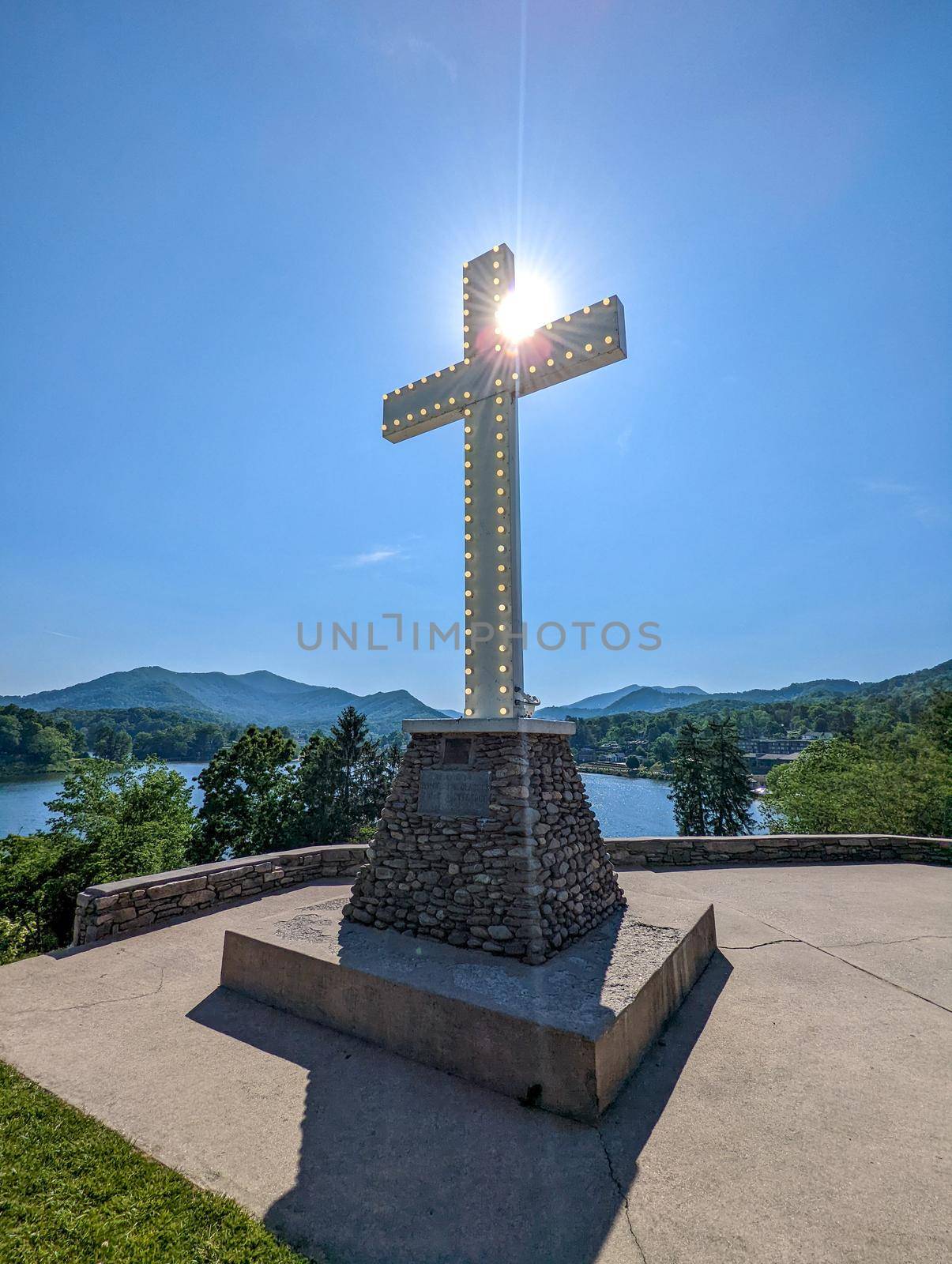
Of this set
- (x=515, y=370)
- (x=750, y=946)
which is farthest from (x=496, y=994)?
(x=515, y=370)

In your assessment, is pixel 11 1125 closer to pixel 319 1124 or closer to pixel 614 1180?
pixel 319 1124

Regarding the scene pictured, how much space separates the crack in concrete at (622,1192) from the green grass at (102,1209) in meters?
1.62

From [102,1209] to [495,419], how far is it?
6.48 meters

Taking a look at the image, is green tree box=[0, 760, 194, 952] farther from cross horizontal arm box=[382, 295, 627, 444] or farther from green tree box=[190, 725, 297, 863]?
cross horizontal arm box=[382, 295, 627, 444]

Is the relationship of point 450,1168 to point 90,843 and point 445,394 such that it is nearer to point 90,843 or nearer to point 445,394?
point 445,394

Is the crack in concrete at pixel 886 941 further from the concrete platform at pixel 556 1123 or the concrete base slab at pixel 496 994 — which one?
the concrete base slab at pixel 496 994

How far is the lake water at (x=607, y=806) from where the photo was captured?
146 ft

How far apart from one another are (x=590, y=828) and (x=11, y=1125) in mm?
5039

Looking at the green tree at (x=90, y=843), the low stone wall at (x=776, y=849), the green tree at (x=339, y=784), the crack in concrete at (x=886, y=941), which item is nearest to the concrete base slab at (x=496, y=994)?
the crack in concrete at (x=886, y=941)

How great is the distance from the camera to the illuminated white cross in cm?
529

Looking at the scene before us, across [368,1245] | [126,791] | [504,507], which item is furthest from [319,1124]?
[126,791]

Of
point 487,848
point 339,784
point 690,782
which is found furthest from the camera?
point 690,782

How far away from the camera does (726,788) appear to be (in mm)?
39156

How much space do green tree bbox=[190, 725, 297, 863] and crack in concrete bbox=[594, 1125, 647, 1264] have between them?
22.8 metres
